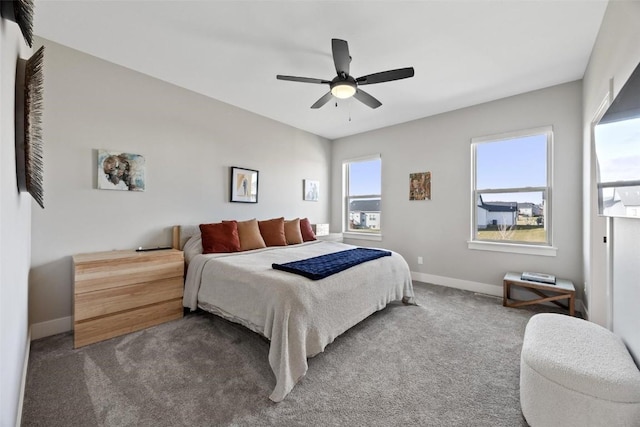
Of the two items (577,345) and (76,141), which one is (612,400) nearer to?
(577,345)

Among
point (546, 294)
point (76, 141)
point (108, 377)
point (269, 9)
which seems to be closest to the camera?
point (108, 377)

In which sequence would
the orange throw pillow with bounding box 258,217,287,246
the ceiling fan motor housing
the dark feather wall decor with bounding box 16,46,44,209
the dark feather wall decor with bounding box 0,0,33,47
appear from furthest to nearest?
the orange throw pillow with bounding box 258,217,287,246 < the ceiling fan motor housing < the dark feather wall decor with bounding box 16,46,44,209 < the dark feather wall decor with bounding box 0,0,33,47

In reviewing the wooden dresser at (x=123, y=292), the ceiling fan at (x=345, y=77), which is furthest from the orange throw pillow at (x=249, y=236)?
the ceiling fan at (x=345, y=77)

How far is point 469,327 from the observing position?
257cm

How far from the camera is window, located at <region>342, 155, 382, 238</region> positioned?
16.1 ft

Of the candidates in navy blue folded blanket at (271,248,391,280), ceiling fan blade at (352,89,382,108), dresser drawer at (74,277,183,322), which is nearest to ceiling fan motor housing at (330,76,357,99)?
ceiling fan blade at (352,89,382,108)

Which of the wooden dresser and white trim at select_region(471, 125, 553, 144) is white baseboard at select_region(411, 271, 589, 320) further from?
the wooden dresser

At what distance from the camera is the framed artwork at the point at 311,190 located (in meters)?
4.97

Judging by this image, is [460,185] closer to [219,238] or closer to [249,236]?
[249,236]

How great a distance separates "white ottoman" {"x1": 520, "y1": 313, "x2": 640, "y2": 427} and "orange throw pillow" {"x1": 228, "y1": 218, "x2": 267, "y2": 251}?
2.86 m

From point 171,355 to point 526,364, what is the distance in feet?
8.13

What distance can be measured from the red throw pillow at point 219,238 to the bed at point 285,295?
0.11 metres

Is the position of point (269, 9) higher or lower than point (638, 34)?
higher

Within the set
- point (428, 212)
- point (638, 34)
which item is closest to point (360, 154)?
point (428, 212)
